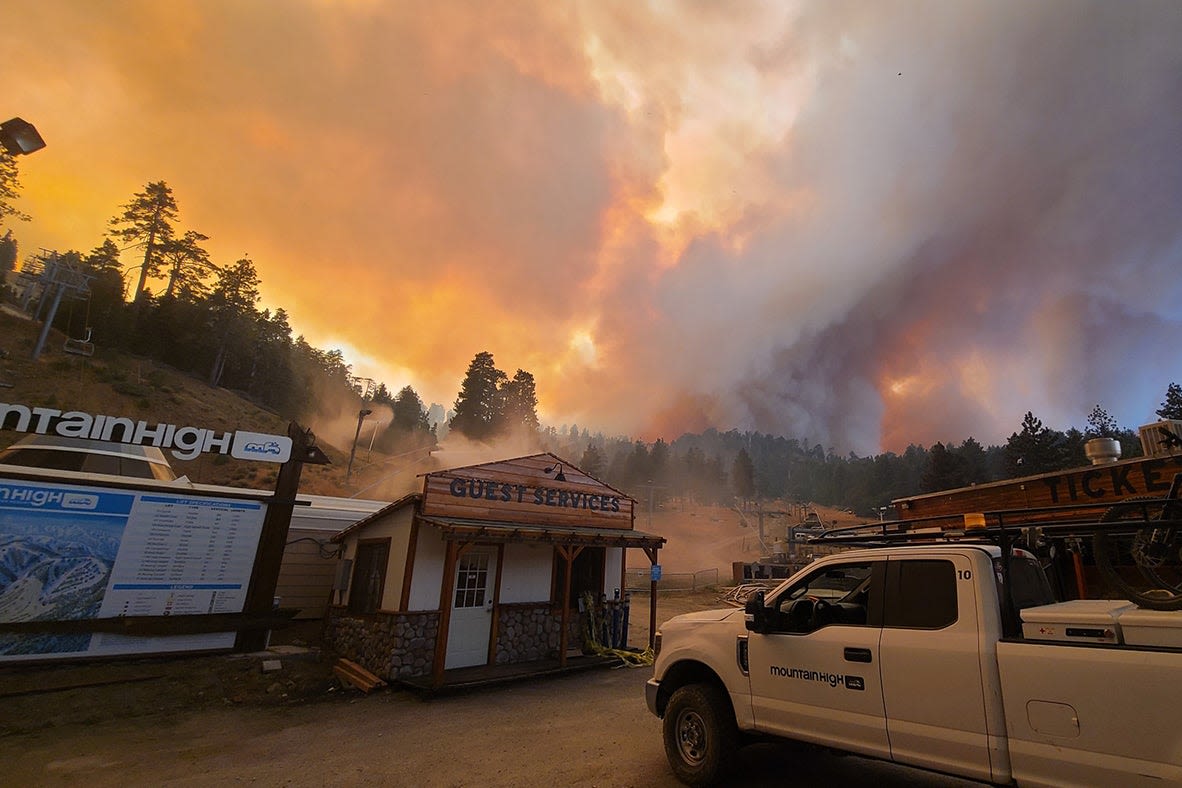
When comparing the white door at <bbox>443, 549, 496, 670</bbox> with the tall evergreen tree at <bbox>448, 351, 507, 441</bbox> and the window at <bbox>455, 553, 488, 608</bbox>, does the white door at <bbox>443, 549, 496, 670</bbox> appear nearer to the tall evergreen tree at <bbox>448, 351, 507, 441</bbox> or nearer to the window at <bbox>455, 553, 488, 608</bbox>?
the window at <bbox>455, 553, 488, 608</bbox>

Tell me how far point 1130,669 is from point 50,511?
16029 mm

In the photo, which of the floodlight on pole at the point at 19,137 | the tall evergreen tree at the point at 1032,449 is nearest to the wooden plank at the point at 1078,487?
the floodlight on pole at the point at 19,137

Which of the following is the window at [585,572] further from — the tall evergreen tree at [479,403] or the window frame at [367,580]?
the tall evergreen tree at [479,403]

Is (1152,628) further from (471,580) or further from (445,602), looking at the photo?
(471,580)

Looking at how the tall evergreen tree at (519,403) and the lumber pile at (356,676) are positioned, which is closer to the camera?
the lumber pile at (356,676)

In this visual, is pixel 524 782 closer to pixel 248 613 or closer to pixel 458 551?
pixel 458 551

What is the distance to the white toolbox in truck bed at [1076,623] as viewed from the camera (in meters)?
3.41

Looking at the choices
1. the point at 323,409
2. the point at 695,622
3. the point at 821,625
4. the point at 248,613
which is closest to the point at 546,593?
the point at 248,613

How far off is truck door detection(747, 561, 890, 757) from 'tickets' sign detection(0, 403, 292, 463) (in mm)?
11387

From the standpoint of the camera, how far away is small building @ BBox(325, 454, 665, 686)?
Answer: 11.3 meters

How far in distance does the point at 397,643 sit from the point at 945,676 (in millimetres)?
10183

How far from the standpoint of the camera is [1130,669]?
3207mm

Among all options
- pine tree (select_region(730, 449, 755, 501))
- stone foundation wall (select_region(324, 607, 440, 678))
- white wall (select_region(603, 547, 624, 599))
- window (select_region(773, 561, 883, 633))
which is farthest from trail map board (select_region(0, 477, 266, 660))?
pine tree (select_region(730, 449, 755, 501))

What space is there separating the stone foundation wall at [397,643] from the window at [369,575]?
47 centimetres
